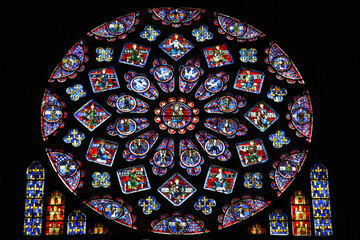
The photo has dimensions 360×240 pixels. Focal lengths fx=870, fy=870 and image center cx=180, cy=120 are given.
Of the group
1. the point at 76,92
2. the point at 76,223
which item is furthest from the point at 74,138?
the point at 76,223

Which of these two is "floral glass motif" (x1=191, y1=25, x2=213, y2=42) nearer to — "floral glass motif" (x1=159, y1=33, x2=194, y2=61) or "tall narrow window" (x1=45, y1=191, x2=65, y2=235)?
"floral glass motif" (x1=159, y1=33, x2=194, y2=61)

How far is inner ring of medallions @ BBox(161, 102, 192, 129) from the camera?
1518 centimetres

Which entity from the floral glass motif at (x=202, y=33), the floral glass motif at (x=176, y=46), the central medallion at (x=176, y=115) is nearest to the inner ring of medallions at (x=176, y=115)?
the central medallion at (x=176, y=115)

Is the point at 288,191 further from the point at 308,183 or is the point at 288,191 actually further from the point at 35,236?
the point at 35,236

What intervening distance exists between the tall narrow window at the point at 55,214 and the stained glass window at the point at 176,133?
19mm

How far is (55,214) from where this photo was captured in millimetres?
14422

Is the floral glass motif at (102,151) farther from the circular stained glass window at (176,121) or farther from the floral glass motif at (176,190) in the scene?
the floral glass motif at (176,190)

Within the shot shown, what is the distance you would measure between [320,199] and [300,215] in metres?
0.46

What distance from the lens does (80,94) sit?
50.4 ft

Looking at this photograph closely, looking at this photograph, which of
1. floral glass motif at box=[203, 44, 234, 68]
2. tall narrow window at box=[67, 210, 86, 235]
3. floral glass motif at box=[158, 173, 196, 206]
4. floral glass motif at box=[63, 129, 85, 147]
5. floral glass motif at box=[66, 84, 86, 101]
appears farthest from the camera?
floral glass motif at box=[203, 44, 234, 68]

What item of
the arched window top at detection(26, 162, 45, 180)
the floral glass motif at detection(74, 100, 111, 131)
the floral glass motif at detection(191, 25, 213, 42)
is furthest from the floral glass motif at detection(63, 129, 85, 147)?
the floral glass motif at detection(191, 25, 213, 42)

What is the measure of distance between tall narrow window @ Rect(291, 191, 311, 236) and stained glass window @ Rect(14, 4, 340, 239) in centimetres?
2

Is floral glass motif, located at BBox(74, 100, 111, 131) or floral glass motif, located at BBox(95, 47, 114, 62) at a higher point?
floral glass motif, located at BBox(95, 47, 114, 62)

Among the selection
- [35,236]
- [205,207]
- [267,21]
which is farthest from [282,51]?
[35,236]
